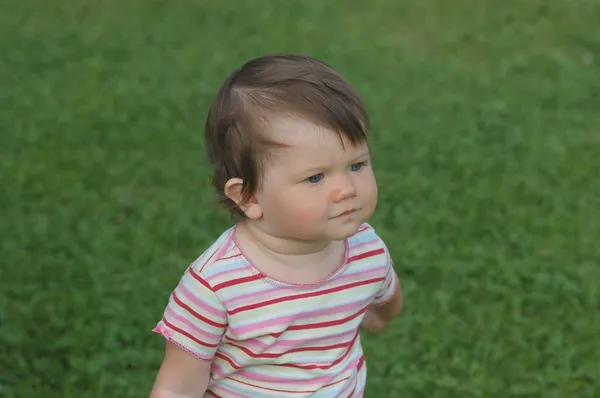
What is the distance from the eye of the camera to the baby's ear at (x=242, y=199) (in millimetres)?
1973

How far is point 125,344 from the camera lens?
158 inches

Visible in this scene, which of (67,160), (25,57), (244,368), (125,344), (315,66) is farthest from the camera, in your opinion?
(25,57)

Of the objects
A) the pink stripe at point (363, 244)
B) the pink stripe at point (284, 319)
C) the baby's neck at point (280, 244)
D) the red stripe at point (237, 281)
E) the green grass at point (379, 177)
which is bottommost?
the green grass at point (379, 177)

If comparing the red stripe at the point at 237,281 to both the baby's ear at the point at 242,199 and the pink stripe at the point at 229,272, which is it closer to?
the pink stripe at the point at 229,272

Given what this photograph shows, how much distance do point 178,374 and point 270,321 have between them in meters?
0.25

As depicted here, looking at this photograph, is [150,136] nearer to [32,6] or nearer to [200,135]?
[200,135]

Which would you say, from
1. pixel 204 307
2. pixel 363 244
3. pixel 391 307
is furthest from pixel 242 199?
pixel 391 307

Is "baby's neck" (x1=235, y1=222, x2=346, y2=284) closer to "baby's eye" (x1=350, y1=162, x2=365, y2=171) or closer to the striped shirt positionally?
the striped shirt

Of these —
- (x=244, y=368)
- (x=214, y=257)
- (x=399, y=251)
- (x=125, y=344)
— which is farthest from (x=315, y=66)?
(x=399, y=251)

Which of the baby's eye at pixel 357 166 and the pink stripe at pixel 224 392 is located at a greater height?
the baby's eye at pixel 357 166

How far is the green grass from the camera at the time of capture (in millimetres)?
3977

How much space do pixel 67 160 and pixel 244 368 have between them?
3.53 m

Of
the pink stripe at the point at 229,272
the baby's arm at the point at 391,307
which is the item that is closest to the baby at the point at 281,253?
the pink stripe at the point at 229,272

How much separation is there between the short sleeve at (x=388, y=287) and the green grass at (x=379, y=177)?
155cm
